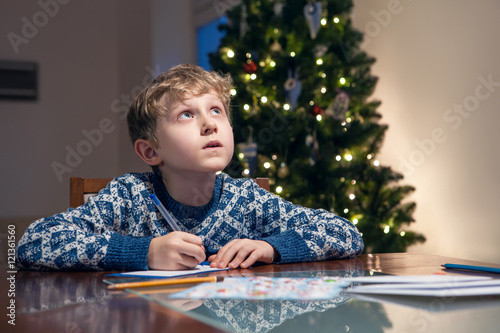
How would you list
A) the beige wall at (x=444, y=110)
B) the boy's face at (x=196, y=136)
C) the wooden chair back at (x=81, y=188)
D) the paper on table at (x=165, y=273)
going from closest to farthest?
the paper on table at (x=165, y=273)
the boy's face at (x=196, y=136)
the wooden chair back at (x=81, y=188)
the beige wall at (x=444, y=110)

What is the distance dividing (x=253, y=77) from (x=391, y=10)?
1.01 meters

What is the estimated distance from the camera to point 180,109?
1.13 metres

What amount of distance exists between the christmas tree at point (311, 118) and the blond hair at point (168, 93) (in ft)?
5.13

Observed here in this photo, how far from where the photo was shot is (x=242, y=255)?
35.8 inches

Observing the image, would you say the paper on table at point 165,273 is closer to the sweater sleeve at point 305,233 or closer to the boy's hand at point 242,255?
the boy's hand at point 242,255

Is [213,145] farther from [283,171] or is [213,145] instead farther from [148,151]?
[283,171]

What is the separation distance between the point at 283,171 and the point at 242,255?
2.06 meters

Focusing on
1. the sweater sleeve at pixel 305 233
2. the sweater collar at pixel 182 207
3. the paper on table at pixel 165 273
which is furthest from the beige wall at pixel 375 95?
the paper on table at pixel 165 273

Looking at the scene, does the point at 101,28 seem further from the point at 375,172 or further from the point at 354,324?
Result: the point at 354,324

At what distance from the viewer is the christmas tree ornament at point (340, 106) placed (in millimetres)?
2887

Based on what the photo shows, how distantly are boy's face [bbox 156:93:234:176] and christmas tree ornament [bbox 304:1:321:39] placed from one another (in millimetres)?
1861

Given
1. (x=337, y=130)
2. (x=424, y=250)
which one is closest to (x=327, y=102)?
(x=337, y=130)

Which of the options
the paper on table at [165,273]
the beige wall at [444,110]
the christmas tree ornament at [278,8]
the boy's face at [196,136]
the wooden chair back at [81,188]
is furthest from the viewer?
the christmas tree ornament at [278,8]

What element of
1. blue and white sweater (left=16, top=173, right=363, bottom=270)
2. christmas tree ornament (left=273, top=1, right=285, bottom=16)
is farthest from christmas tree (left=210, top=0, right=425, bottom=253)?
blue and white sweater (left=16, top=173, right=363, bottom=270)
